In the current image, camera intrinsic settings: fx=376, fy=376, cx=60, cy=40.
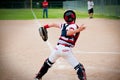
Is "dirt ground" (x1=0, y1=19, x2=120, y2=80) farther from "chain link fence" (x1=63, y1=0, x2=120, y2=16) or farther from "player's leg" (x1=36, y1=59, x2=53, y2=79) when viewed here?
"chain link fence" (x1=63, y1=0, x2=120, y2=16)

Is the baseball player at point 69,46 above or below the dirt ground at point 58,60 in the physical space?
above

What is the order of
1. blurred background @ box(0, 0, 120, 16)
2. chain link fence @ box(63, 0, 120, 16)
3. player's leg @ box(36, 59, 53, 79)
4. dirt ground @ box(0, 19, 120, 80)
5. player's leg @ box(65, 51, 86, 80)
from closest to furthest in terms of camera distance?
player's leg @ box(65, 51, 86, 80) < player's leg @ box(36, 59, 53, 79) < dirt ground @ box(0, 19, 120, 80) < chain link fence @ box(63, 0, 120, 16) < blurred background @ box(0, 0, 120, 16)

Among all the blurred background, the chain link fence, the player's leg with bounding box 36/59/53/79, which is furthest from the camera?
the blurred background

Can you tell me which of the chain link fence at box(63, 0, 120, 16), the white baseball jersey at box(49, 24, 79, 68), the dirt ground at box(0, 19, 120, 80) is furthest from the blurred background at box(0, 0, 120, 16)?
the white baseball jersey at box(49, 24, 79, 68)

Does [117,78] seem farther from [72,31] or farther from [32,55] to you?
[32,55]

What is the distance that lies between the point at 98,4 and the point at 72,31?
1102 inches

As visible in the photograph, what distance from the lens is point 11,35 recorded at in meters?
16.1

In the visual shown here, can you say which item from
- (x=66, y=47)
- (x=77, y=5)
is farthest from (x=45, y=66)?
(x=77, y=5)

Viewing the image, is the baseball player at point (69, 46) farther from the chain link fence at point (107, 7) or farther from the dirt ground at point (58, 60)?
the chain link fence at point (107, 7)

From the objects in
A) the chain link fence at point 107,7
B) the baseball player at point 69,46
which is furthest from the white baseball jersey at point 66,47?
the chain link fence at point 107,7

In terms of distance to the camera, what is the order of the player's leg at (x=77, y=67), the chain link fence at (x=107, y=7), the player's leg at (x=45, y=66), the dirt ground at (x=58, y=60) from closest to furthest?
1. the player's leg at (x=77, y=67)
2. the player's leg at (x=45, y=66)
3. the dirt ground at (x=58, y=60)
4. the chain link fence at (x=107, y=7)

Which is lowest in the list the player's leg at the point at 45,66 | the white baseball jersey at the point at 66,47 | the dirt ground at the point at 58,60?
the dirt ground at the point at 58,60

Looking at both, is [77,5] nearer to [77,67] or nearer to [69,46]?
[69,46]

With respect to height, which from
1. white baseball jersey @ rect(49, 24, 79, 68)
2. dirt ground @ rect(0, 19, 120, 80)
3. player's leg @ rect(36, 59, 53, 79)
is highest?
white baseball jersey @ rect(49, 24, 79, 68)
